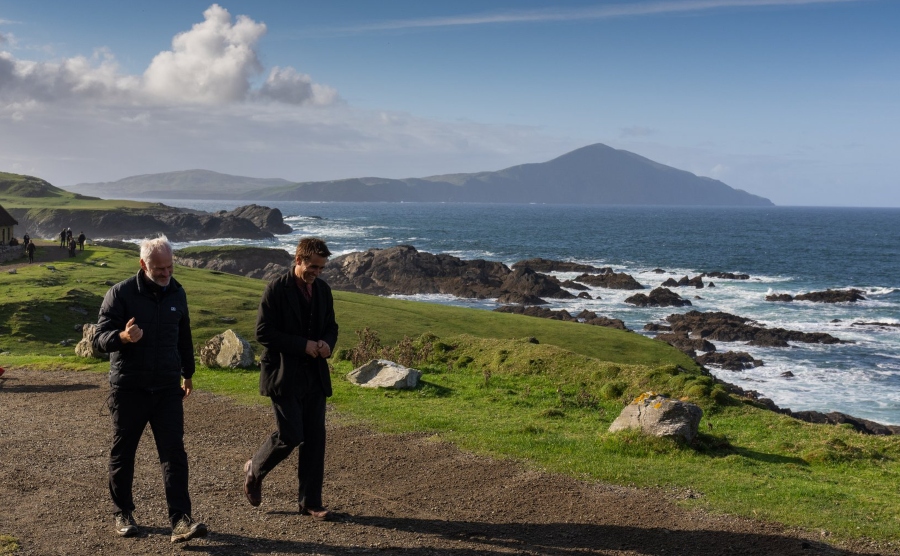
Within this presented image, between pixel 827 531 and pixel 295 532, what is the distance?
627 cm

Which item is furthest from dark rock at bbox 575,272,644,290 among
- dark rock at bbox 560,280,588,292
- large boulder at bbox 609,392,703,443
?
large boulder at bbox 609,392,703,443

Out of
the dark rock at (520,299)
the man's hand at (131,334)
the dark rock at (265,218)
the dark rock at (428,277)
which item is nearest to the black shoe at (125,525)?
the man's hand at (131,334)

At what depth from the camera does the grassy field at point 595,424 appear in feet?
34.4

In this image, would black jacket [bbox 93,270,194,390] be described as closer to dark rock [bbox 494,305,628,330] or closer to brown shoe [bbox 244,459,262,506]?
brown shoe [bbox 244,459,262,506]

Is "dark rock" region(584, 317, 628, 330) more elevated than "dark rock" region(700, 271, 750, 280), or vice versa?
"dark rock" region(700, 271, 750, 280)

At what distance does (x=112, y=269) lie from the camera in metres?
46.7

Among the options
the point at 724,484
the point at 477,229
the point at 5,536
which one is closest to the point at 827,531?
the point at 724,484

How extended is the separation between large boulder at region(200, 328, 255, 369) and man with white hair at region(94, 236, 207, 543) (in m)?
12.4

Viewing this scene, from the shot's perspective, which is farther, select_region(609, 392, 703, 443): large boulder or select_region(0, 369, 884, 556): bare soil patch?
select_region(609, 392, 703, 443): large boulder

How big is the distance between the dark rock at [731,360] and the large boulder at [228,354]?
34.6m

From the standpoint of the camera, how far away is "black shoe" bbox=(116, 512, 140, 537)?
8.52 metres

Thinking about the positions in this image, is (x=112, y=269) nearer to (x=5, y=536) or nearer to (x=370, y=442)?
(x=370, y=442)

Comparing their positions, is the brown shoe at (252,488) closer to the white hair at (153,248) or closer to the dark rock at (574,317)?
the white hair at (153,248)

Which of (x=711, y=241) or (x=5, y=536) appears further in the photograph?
(x=711, y=241)
